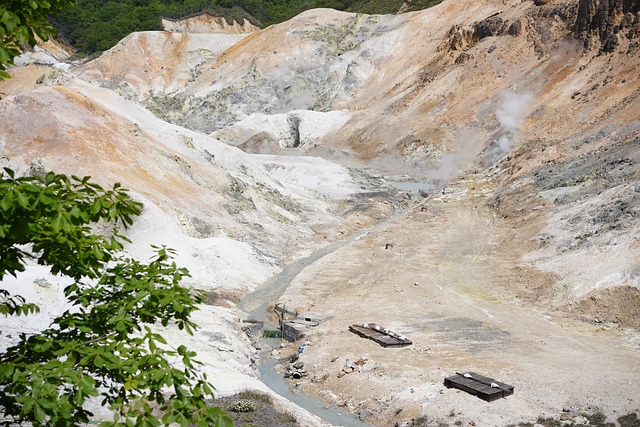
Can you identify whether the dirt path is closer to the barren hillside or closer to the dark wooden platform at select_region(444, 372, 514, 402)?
the barren hillside

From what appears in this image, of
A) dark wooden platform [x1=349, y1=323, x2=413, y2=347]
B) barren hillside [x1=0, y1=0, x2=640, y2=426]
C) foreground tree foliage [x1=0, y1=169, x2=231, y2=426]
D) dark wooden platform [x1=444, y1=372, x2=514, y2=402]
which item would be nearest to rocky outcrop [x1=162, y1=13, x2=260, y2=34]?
barren hillside [x1=0, y1=0, x2=640, y2=426]

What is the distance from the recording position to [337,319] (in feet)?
84.4

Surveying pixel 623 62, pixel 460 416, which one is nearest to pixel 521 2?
pixel 623 62

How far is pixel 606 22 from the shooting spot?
5953 cm

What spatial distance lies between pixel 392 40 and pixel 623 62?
1573 inches

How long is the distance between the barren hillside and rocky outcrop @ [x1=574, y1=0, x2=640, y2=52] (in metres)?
0.19

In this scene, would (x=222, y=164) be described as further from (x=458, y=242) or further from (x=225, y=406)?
(x=225, y=406)

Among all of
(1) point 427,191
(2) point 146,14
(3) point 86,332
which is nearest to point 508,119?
(1) point 427,191

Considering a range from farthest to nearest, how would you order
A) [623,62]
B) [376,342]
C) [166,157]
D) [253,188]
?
1. [623,62]
2. [253,188]
3. [166,157]
4. [376,342]

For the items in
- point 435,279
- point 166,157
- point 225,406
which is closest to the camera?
point 225,406

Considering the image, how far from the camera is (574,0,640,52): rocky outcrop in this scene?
5734cm

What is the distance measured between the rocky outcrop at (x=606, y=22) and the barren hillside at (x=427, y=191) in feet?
0.63

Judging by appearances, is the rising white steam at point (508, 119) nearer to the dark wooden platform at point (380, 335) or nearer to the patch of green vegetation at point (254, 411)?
the dark wooden platform at point (380, 335)

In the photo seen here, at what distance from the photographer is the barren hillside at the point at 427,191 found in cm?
2080
